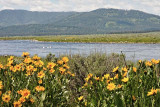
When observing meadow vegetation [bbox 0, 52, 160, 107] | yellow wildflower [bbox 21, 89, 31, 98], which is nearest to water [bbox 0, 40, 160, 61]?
meadow vegetation [bbox 0, 52, 160, 107]

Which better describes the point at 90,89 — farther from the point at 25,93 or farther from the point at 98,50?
the point at 98,50

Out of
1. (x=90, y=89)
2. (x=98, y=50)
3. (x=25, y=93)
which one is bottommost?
(x=98, y=50)

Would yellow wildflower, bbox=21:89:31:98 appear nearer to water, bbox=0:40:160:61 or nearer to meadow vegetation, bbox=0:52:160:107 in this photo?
meadow vegetation, bbox=0:52:160:107

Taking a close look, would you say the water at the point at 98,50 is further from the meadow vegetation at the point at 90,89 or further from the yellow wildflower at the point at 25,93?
the yellow wildflower at the point at 25,93

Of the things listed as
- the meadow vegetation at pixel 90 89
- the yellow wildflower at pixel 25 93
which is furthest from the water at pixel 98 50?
the yellow wildflower at pixel 25 93

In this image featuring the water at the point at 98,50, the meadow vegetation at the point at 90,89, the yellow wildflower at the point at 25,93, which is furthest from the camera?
the water at the point at 98,50

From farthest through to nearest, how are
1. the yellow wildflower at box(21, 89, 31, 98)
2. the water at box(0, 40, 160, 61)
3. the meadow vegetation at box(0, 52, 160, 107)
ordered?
the water at box(0, 40, 160, 61) → the meadow vegetation at box(0, 52, 160, 107) → the yellow wildflower at box(21, 89, 31, 98)

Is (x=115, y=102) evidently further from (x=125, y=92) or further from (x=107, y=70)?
(x=107, y=70)

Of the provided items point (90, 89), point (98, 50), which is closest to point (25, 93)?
point (90, 89)

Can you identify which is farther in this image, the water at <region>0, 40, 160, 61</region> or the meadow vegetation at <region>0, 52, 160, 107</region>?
the water at <region>0, 40, 160, 61</region>

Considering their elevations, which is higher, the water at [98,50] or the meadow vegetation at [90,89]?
the meadow vegetation at [90,89]

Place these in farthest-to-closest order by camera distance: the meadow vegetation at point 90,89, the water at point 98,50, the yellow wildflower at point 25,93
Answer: the water at point 98,50 < the meadow vegetation at point 90,89 < the yellow wildflower at point 25,93

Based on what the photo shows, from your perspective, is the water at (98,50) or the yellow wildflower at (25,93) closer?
the yellow wildflower at (25,93)

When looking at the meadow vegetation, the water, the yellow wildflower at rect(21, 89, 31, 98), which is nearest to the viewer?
the yellow wildflower at rect(21, 89, 31, 98)
